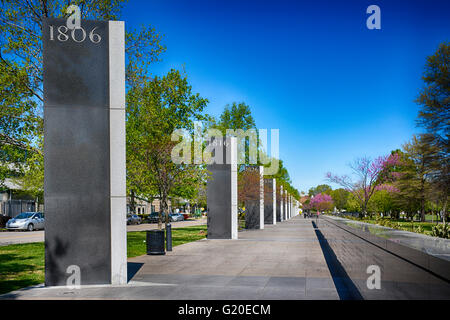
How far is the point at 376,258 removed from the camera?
11.0 metres

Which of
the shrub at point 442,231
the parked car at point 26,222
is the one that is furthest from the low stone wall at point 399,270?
the parked car at point 26,222

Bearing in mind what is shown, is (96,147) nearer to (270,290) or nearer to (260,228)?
(270,290)

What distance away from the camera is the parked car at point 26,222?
32.4 meters

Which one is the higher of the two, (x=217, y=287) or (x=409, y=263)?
(x=409, y=263)

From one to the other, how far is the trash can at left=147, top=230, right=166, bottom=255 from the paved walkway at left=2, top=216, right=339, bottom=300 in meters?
0.53

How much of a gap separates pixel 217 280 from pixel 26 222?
28.2 m

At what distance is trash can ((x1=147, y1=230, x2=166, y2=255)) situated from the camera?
1491 cm

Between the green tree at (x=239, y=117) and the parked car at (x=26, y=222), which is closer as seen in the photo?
the parked car at (x=26, y=222)

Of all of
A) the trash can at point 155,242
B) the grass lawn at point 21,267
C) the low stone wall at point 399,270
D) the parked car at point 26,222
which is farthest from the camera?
the parked car at point 26,222

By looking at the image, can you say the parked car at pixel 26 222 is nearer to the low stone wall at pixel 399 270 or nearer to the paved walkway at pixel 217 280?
the paved walkway at pixel 217 280

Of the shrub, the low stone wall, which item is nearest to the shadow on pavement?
the low stone wall

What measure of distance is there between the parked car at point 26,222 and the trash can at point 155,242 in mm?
22146
